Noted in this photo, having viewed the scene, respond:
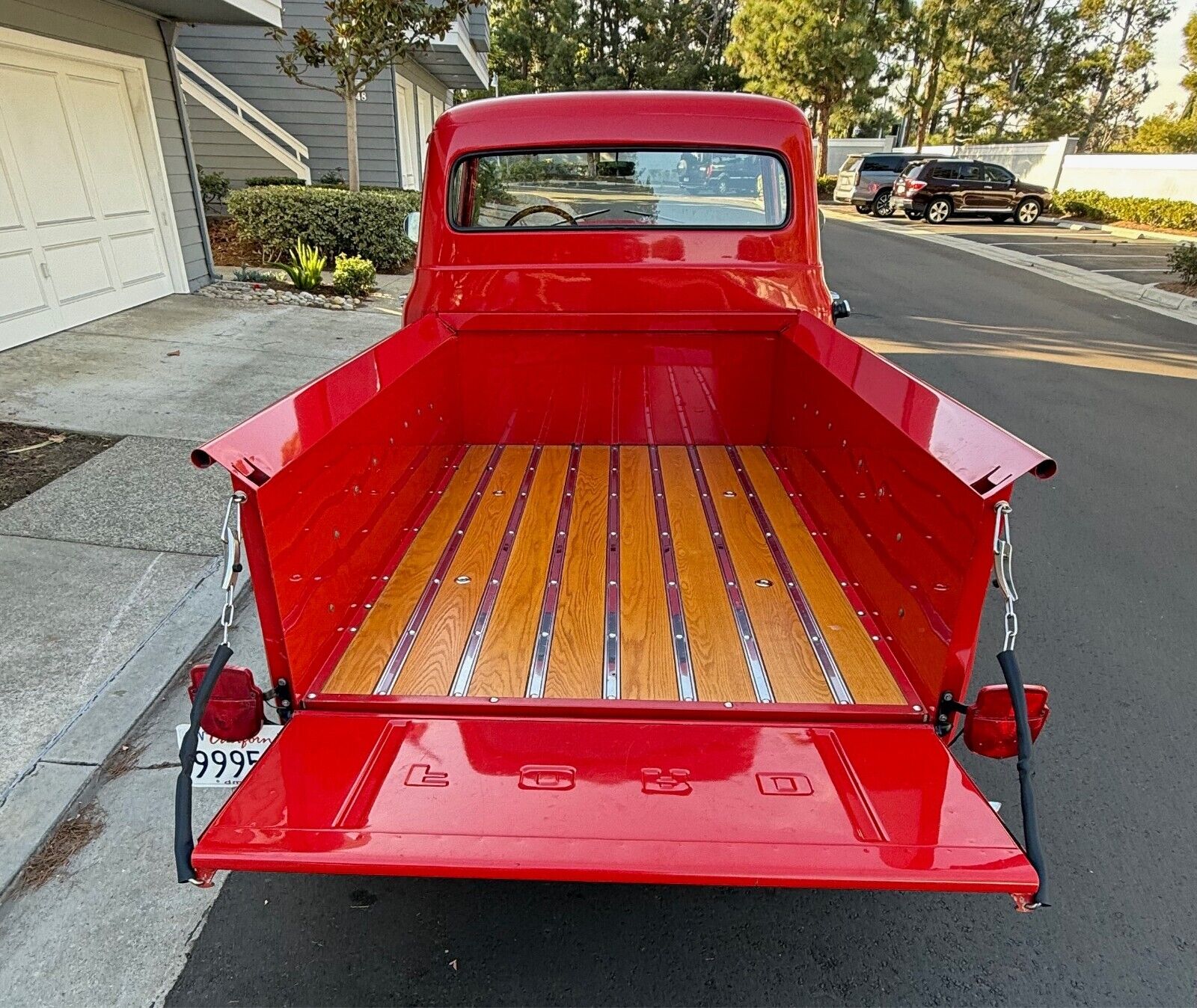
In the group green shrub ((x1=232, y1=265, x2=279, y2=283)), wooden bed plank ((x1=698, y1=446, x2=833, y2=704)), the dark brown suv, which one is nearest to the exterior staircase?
green shrub ((x1=232, y1=265, x2=279, y2=283))

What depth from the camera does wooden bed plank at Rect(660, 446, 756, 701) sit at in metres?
2.00

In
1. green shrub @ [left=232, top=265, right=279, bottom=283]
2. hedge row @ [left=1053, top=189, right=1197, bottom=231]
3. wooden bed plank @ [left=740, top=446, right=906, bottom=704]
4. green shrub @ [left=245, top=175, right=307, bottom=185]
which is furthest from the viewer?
hedge row @ [left=1053, top=189, right=1197, bottom=231]

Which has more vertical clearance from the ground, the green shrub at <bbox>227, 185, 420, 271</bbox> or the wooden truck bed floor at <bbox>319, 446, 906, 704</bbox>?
the green shrub at <bbox>227, 185, 420, 271</bbox>

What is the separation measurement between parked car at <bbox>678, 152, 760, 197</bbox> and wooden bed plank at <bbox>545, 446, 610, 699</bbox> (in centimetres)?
156

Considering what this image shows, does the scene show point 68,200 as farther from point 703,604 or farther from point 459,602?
point 703,604

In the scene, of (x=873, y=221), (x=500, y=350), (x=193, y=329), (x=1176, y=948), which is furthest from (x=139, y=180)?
(x=873, y=221)

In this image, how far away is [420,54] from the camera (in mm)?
13914

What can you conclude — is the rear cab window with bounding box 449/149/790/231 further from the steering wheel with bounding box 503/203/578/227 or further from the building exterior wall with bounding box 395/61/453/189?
the building exterior wall with bounding box 395/61/453/189

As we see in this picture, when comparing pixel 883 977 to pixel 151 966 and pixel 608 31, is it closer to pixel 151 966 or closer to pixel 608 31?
pixel 151 966

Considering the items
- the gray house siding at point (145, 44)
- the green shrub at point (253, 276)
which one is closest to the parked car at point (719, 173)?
the gray house siding at point (145, 44)

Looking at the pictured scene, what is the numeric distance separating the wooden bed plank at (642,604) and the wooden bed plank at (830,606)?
455 mm

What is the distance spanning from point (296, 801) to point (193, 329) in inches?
286

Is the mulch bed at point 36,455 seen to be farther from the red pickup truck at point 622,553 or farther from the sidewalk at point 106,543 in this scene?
the red pickup truck at point 622,553

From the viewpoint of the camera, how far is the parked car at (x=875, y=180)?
2282 cm
